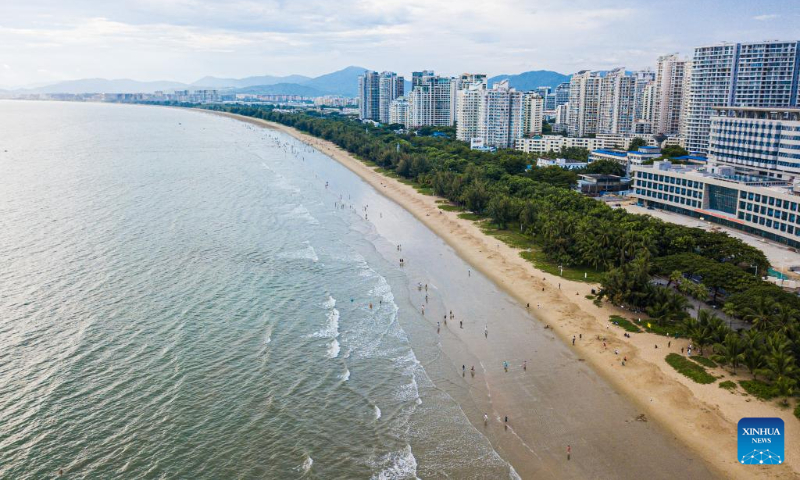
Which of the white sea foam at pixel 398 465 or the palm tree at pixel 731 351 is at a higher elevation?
the palm tree at pixel 731 351

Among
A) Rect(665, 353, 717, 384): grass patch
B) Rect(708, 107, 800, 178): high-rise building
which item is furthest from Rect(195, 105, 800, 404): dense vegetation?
Rect(708, 107, 800, 178): high-rise building

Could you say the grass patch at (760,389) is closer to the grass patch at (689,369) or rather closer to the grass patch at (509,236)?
the grass patch at (689,369)

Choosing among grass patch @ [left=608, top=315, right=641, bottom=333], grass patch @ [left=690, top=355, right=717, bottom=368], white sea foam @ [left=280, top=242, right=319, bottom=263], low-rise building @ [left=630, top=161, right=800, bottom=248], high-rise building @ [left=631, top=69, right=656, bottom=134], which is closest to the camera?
grass patch @ [left=690, top=355, right=717, bottom=368]

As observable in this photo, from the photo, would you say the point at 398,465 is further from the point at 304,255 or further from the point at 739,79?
the point at 739,79

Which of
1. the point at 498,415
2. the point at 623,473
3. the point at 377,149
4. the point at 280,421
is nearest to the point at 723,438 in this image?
the point at 623,473

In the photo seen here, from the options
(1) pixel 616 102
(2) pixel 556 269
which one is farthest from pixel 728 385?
(1) pixel 616 102

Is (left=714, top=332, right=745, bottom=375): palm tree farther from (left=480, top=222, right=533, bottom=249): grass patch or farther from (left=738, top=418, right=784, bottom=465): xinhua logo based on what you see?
(left=480, top=222, right=533, bottom=249): grass patch

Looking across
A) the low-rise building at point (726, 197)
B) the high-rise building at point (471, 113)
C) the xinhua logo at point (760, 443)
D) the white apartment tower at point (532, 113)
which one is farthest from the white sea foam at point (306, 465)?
the white apartment tower at point (532, 113)
